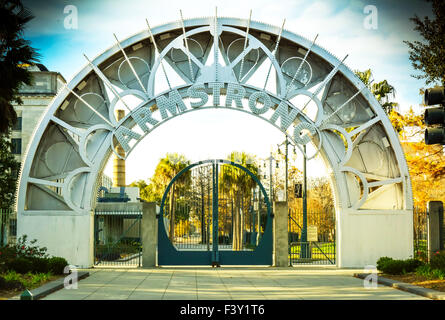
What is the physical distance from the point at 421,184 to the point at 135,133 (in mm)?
24407

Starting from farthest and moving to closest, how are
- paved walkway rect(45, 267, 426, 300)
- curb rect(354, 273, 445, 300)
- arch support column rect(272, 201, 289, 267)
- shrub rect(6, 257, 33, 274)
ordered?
arch support column rect(272, 201, 289, 267), shrub rect(6, 257, 33, 274), paved walkway rect(45, 267, 426, 300), curb rect(354, 273, 445, 300)

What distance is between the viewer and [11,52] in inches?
683

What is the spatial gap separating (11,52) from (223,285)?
32.1ft

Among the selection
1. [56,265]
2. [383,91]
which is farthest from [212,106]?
[383,91]

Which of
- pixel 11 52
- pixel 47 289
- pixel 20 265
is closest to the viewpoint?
pixel 47 289

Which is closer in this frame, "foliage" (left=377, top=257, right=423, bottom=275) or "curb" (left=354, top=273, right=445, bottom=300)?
"curb" (left=354, top=273, right=445, bottom=300)

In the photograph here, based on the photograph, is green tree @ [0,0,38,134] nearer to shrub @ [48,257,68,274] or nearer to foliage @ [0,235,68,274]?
foliage @ [0,235,68,274]

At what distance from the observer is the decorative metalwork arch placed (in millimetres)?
21906

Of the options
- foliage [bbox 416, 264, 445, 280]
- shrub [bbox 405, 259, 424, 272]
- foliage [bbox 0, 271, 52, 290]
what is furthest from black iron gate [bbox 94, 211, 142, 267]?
foliage [bbox 416, 264, 445, 280]

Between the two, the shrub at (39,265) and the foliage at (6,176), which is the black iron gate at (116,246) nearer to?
the shrub at (39,265)

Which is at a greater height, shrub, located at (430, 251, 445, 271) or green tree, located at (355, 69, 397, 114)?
green tree, located at (355, 69, 397, 114)

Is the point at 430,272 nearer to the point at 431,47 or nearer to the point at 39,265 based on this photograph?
the point at 431,47

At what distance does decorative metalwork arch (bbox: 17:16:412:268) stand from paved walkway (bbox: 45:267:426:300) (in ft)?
12.1

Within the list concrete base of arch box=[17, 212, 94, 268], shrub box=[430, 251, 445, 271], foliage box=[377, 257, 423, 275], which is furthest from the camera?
concrete base of arch box=[17, 212, 94, 268]
